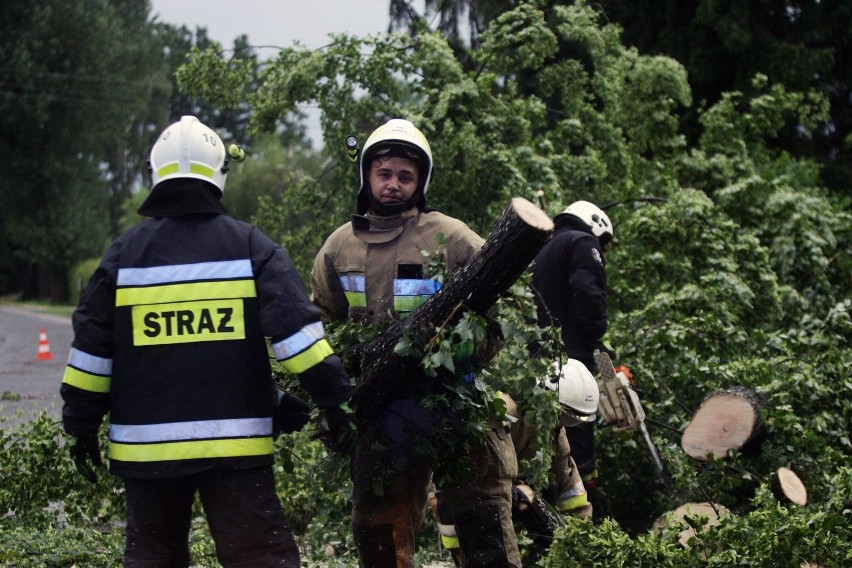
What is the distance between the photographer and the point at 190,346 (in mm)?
3578

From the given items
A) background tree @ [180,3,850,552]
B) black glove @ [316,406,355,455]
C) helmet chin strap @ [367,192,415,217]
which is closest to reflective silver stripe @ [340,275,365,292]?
helmet chin strap @ [367,192,415,217]

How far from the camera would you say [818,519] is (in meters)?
4.61

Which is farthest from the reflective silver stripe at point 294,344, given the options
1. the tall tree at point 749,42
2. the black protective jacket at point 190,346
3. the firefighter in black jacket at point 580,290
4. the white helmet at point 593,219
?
the tall tree at point 749,42

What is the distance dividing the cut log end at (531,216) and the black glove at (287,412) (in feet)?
3.00

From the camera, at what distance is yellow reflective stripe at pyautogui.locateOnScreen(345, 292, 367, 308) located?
4395 millimetres

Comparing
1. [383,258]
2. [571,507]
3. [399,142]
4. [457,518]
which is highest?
[399,142]

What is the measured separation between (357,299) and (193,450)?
1.07 m

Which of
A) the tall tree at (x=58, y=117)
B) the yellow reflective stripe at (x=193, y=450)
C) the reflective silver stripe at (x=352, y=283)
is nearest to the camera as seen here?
the yellow reflective stripe at (x=193, y=450)

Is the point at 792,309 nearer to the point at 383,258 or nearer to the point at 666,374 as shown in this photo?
the point at 666,374

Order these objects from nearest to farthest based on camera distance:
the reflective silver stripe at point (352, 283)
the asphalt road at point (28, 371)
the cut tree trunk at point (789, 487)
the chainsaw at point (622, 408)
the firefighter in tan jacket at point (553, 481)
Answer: the reflective silver stripe at point (352, 283) < the firefighter in tan jacket at point (553, 481) < the cut tree trunk at point (789, 487) < the chainsaw at point (622, 408) < the asphalt road at point (28, 371)

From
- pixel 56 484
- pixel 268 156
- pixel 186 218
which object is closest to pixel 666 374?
pixel 56 484

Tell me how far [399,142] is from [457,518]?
1426 mm

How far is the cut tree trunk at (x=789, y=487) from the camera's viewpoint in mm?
5797

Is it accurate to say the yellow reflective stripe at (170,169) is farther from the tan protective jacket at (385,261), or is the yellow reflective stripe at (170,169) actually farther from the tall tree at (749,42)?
the tall tree at (749,42)
